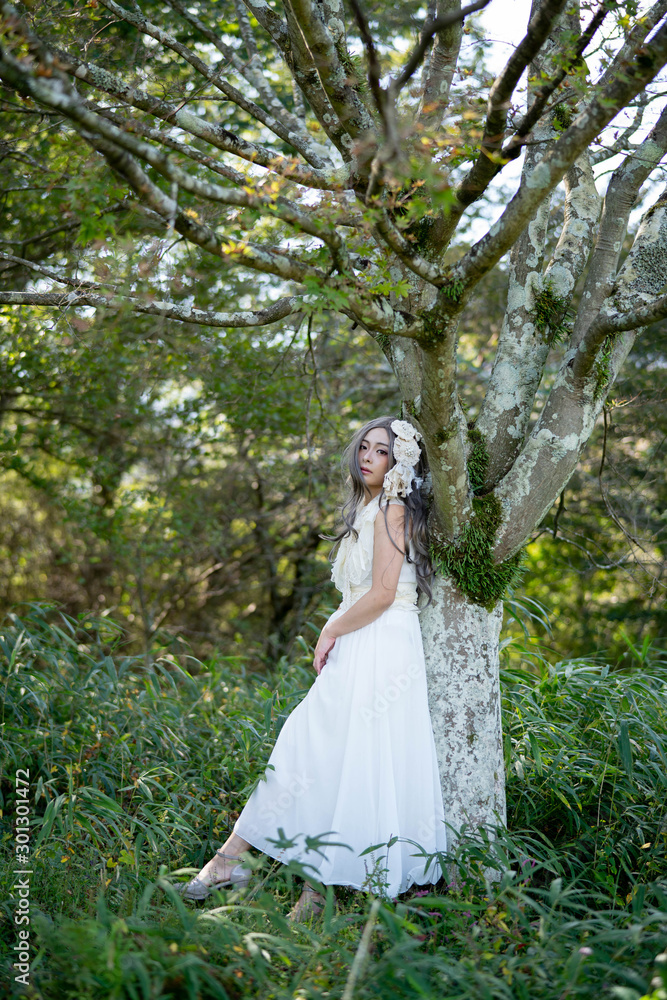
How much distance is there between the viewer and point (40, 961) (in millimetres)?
2148

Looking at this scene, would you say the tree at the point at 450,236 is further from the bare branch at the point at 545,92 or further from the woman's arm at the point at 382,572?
the woman's arm at the point at 382,572

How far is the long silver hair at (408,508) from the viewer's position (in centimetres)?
296

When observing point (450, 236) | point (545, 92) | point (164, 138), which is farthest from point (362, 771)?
point (164, 138)

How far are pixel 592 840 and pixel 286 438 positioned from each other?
414cm

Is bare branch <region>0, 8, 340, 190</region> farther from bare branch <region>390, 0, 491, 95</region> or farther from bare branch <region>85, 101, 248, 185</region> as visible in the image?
bare branch <region>390, 0, 491, 95</region>

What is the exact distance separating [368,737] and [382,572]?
0.65 metres

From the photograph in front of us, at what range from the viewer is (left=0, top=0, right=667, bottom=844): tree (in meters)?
2.06

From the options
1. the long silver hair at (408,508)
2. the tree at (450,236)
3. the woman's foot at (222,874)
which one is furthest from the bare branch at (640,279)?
the woman's foot at (222,874)

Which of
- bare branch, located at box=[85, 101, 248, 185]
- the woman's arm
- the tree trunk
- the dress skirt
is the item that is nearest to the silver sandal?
the dress skirt

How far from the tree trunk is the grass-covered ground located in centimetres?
17

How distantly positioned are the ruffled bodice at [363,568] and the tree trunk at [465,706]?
115 mm

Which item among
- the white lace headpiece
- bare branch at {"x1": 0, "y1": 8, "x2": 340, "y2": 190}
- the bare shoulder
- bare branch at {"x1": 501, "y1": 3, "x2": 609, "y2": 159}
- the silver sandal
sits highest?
bare branch at {"x1": 0, "y1": 8, "x2": 340, "y2": 190}

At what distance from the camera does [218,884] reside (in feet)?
8.95

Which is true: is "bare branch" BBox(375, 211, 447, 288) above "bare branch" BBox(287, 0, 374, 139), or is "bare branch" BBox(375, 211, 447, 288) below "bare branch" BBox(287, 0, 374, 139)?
below
